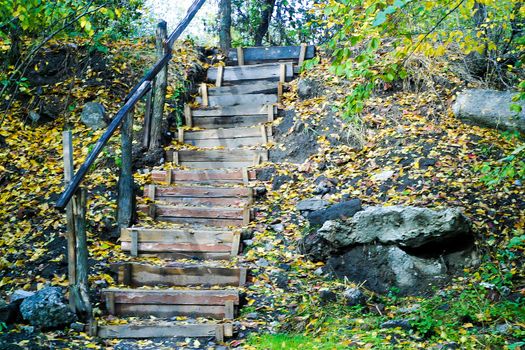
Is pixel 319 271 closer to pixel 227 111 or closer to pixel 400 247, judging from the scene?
pixel 400 247

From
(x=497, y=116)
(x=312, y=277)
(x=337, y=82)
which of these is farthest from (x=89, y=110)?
(x=497, y=116)

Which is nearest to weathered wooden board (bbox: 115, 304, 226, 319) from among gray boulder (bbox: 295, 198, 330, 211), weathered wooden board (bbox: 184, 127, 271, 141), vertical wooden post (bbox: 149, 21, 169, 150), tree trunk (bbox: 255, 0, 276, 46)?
gray boulder (bbox: 295, 198, 330, 211)

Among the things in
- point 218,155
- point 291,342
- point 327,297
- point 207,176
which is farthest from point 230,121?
point 291,342

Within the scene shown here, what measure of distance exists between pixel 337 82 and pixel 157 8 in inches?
399

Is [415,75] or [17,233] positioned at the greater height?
[415,75]

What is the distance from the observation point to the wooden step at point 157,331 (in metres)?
5.17

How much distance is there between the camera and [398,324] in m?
4.79

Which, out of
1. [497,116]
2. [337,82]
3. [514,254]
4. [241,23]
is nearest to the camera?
[514,254]

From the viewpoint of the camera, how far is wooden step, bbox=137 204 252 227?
7.36 meters

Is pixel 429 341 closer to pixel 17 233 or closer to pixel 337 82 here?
pixel 17 233

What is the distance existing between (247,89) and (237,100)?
0.33 m

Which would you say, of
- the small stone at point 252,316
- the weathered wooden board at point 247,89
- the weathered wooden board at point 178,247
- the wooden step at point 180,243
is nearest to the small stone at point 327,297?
the small stone at point 252,316

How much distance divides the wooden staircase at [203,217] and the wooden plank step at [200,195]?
0.05 ft

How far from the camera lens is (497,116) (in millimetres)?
6387
